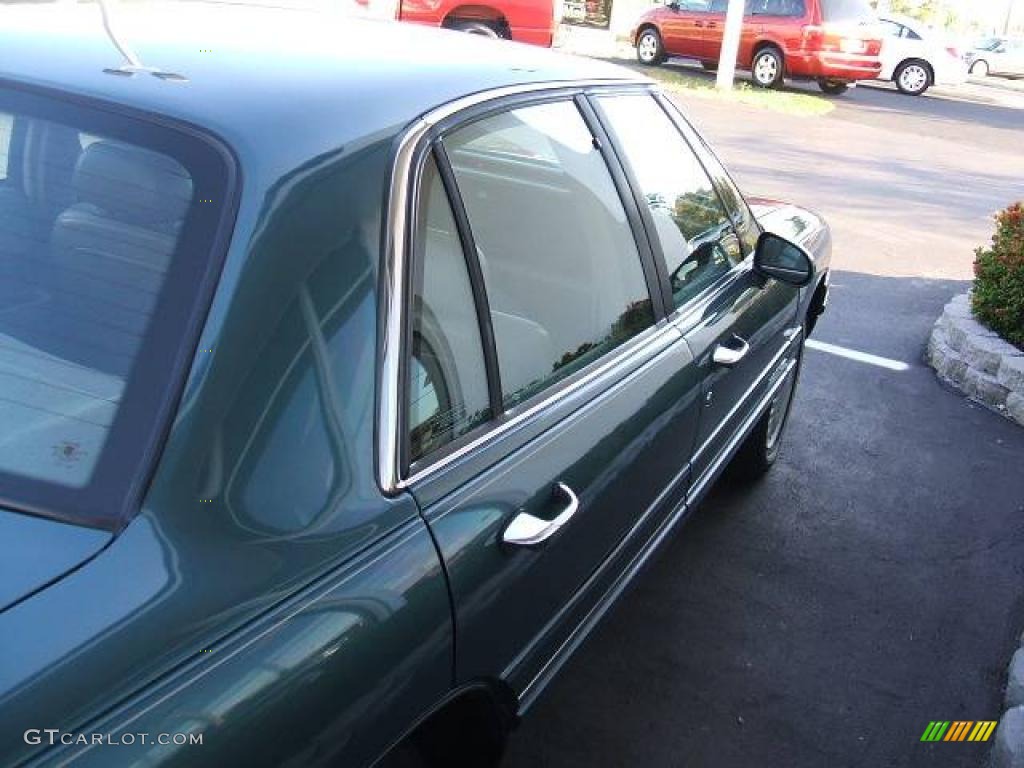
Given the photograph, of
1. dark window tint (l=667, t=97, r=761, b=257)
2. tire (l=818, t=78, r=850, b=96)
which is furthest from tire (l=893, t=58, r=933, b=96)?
dark window tint (l=667, t=97, r=761, b=257)

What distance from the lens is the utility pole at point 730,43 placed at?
15430 millimetres

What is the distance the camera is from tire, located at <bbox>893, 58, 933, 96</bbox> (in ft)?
67.3

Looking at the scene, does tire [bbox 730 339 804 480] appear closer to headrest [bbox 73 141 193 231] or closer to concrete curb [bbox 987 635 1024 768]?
concrete curb [bbox 987 635 1024 768]

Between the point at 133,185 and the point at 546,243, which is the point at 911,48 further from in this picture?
the point at 133,185

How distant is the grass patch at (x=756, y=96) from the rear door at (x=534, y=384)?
12.8 m

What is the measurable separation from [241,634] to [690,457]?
1.81 meters

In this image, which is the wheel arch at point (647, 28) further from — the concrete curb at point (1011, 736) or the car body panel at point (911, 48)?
the concrete curb at point (1011, 736)

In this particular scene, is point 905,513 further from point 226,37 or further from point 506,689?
point 226,37

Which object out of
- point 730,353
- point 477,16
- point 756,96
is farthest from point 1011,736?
point 756,96

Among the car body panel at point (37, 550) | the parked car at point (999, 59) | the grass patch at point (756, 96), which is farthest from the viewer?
the parked car at point (999, 59)

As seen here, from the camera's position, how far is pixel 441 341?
185 cm

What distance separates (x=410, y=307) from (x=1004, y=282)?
4613 millimetres

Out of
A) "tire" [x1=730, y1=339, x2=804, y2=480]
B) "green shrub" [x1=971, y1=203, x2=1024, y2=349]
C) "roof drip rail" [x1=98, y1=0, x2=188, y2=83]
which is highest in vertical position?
"roof drip rail" [x1=98, y1=0, x2=188, y2=83]

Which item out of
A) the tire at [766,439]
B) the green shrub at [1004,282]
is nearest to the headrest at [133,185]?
the tire at [766,439]
